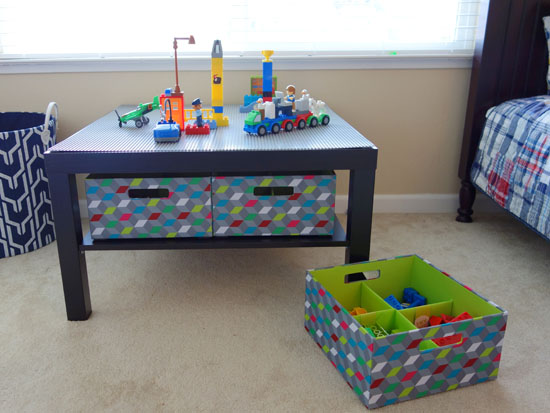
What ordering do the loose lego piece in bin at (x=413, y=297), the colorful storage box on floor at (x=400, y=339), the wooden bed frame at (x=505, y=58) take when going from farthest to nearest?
the wooden bed frame at (x=505, y=58) < the loose lego piece in bin at (x=413, y=297) < the colorful storage box on floor at (x=400, y=339)

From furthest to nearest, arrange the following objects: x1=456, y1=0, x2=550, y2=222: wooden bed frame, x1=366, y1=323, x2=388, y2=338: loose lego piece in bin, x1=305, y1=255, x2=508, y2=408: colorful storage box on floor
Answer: x1=456, y1=0, x2=550, y2=222: wooden bed frame, x1=366, y1=323, x2=388, y2=338: loose lego piece in bin, x1=305, y1=255, x2=508, y2=408: colorful storage box on floor

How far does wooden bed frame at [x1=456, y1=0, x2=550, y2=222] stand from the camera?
2029 millimetres

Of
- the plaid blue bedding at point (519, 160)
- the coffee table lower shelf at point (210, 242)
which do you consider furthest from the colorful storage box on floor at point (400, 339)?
Answer: the plaid blue bedding at point (519, 160)

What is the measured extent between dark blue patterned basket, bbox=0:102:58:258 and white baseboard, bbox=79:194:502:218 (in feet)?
4.40

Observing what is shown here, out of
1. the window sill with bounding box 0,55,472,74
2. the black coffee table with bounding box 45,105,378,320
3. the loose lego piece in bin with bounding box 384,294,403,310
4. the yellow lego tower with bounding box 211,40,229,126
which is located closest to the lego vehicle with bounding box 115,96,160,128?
the black coffee table with bounding box 45,105,378,320

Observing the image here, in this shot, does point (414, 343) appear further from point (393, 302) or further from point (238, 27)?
point (238, 27)

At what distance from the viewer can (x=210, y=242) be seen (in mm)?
1522

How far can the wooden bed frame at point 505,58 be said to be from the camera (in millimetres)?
2029

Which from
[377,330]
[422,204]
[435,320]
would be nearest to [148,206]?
[377,330]

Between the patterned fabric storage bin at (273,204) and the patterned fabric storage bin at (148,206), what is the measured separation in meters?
0.04

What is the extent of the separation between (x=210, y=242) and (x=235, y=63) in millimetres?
908

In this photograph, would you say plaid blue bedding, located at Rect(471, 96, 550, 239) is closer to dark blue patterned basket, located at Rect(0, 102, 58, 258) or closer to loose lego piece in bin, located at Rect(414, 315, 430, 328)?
loose lego piece in bin, located at Rect(414, 315, 430, 328)

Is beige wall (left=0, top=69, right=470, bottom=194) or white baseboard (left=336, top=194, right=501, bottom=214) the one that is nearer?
beige wall (left=0, top=69, right=470, bottom=194)

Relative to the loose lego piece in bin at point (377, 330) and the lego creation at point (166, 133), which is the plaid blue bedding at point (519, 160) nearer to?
the loose lego piece in bin at point (377, 330)
